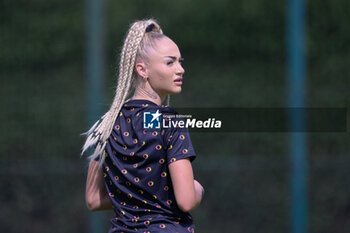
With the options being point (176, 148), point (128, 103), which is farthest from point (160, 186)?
point (128, 103)

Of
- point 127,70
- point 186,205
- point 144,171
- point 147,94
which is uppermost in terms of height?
point 127,70

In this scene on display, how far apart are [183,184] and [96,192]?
19.8 inches

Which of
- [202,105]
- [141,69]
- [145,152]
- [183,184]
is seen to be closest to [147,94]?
[141,69]

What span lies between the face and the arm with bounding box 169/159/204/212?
0.36 metres

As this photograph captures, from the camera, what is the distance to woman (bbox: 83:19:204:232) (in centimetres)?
232

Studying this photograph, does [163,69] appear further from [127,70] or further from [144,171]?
[144,171]

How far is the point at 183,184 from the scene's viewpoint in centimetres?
227

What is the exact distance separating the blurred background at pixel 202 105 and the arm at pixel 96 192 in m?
2.05

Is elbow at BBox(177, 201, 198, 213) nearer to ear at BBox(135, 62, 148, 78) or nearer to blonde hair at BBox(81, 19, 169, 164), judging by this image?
blonde hair at BBox(81, 19, 169, 164)

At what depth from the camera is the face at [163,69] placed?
249 cm

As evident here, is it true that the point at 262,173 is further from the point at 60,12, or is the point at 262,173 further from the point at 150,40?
the point at 150,40

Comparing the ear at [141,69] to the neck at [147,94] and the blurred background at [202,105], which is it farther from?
the blurred background at [202,105]

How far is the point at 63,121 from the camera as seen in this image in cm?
471

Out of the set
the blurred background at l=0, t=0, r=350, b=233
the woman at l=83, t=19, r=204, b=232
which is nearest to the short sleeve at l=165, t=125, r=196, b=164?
the woman at l=83, t=19, r=204, b=232
